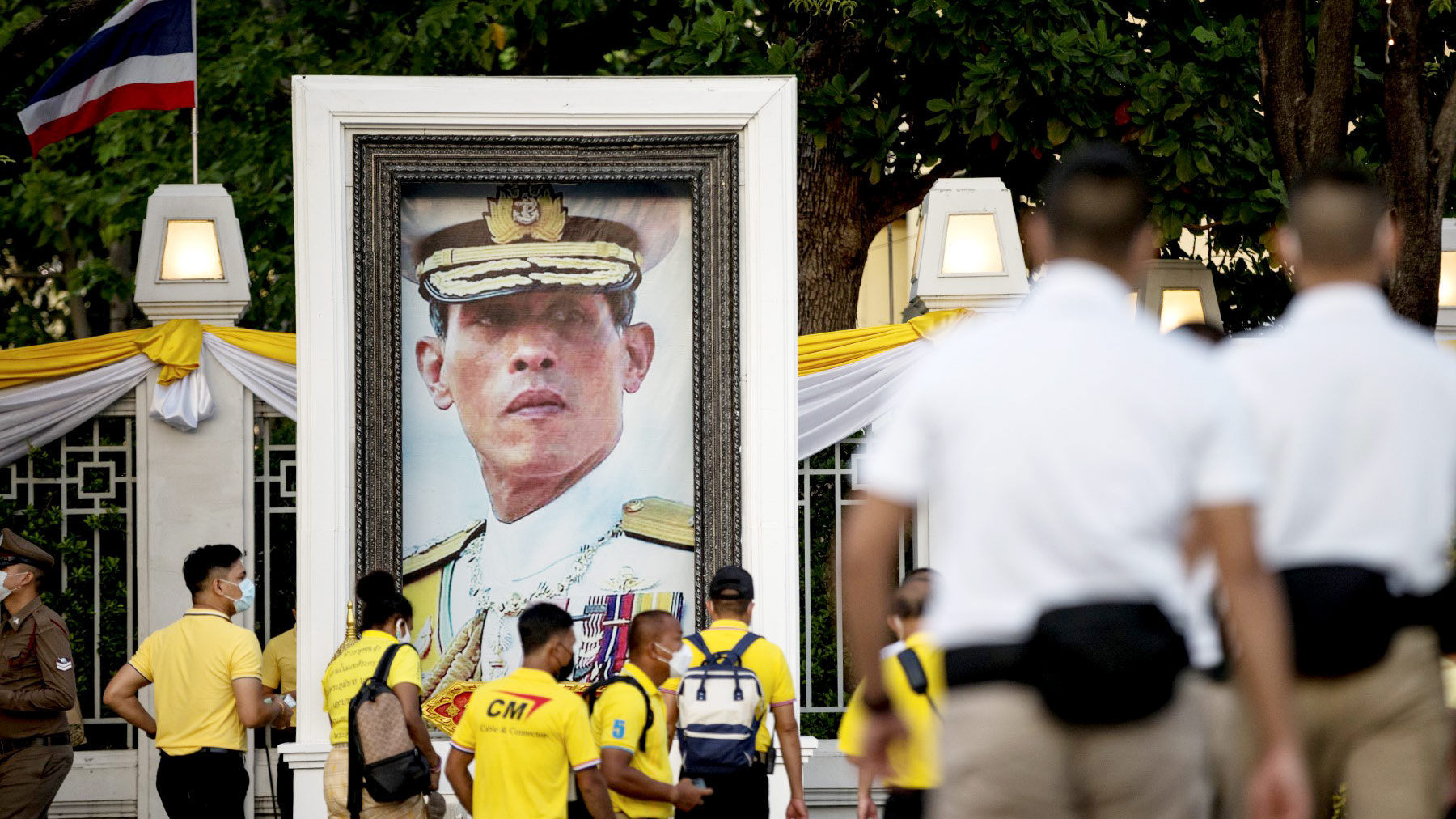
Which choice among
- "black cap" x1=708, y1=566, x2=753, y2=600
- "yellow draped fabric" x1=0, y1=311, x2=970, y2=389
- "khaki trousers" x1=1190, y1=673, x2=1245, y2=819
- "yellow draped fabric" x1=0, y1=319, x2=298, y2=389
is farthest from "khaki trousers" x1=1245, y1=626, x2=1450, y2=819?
"yellow draped fabric" x1=0, y1=319, x2=298, y2=389

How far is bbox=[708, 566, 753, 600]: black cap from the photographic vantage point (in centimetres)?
782

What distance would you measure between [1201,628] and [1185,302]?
9.73m

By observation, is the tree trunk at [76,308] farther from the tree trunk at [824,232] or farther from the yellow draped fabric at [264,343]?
the yellow draped fabric at [264,343]

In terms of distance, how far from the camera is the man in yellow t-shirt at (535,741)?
6.63m

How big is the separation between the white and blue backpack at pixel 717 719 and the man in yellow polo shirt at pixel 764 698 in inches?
2.6

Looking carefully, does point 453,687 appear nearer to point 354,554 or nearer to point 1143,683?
point 354,554

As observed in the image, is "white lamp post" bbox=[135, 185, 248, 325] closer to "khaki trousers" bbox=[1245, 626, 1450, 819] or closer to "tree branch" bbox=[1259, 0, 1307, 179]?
"tree branch" bbox=[1259, 0, 1307, 179]

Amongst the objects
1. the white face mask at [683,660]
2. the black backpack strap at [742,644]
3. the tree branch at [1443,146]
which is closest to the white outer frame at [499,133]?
the black backpack strap at [742,644]

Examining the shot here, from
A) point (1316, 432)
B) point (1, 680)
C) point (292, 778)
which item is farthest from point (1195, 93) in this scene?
point (1316, 432)

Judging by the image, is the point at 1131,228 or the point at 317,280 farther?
the point at 317,280

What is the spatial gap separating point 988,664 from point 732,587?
4.72 m

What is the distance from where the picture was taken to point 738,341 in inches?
369

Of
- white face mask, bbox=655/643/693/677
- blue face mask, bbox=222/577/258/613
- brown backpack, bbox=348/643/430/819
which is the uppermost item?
blue face mask, bbox=222/577/258/613

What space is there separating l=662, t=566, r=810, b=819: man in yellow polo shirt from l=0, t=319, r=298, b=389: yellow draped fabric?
3506 millimetres
